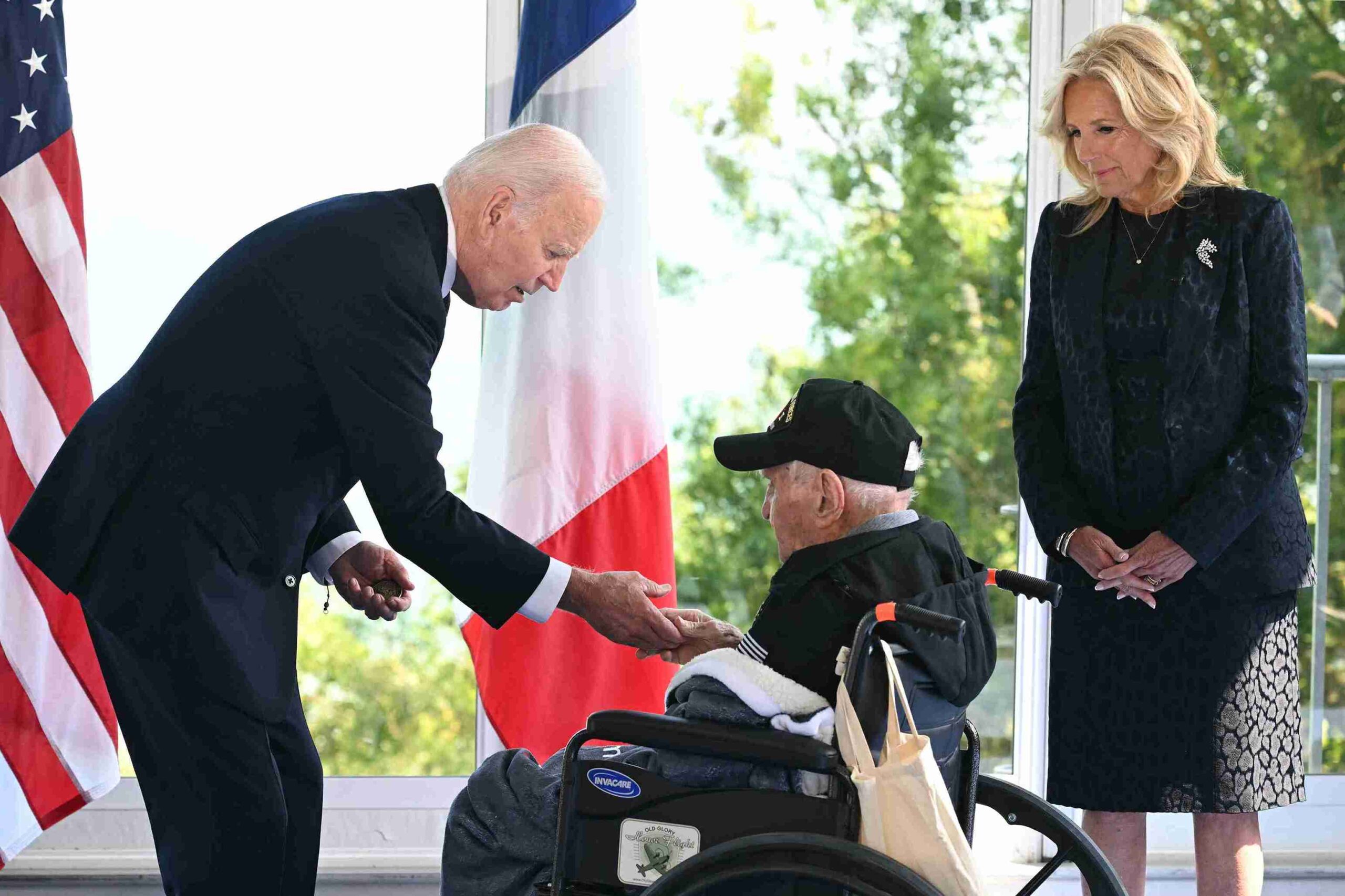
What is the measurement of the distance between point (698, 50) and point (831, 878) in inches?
80.9

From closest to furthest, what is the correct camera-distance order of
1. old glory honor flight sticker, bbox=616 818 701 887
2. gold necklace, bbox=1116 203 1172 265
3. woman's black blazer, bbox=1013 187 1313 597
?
1. old glory honor flight sticker, bbox=616 818 701 887
2. woman's black blazer, bbox=1013 187 1313 597
3. gold necklace, bbox=1116 203 1172 265

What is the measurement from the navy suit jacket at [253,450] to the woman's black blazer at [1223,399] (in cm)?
102

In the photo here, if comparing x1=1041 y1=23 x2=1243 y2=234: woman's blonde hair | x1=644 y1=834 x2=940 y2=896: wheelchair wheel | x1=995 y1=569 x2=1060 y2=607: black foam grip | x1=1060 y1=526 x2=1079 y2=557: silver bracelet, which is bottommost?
x1=644 y1=834 x2=940 y2=896: wheelchair wheel

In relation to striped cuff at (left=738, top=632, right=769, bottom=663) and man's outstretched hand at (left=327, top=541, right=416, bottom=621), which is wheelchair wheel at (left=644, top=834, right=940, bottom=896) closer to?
striped cuff at (left=738, top=632, right=769, bottom=663)

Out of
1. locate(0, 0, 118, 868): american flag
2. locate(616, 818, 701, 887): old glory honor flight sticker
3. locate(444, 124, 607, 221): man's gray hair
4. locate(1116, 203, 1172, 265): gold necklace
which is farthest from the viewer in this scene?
locate(0, 0, 118, 868): american flag

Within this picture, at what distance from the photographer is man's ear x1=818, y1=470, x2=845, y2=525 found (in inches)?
66.2

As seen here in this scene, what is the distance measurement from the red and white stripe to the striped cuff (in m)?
1.49

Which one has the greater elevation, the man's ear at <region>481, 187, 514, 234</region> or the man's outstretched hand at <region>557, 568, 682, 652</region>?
the man's ear at <region>481, 187, 514, 234</region>

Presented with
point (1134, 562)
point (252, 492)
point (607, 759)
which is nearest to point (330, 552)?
point (252, 492)

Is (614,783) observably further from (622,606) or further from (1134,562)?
(1134,562)

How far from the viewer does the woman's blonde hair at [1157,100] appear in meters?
2.06

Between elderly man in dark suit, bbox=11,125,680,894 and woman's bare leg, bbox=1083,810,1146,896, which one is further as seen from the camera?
woman's bare leg, bbox=1083,810,1146,896

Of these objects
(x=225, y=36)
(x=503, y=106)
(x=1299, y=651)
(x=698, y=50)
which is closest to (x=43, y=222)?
(x=225, y=36)

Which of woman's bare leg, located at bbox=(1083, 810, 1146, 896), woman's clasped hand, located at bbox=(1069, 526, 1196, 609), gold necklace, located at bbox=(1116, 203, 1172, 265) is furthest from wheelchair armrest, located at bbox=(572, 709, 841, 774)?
gold necklace, located at bbox=(1116, 203, 1172, 265)
